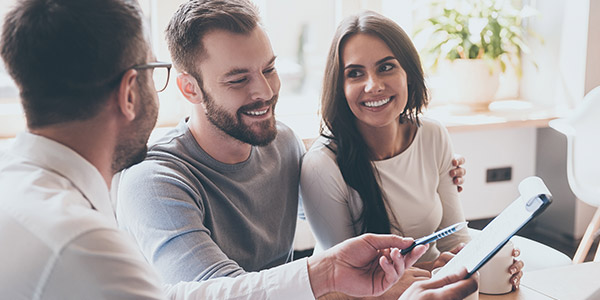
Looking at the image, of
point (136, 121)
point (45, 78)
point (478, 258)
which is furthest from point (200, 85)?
point (478, 258)

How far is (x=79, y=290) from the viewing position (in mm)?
778

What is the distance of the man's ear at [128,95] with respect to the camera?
3.11ft

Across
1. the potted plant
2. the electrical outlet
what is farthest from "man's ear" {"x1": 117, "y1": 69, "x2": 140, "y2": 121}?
the electrical outlet

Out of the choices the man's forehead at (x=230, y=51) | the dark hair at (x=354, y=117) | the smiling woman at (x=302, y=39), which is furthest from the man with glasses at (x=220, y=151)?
the smiling woman at (x=302, y=39)

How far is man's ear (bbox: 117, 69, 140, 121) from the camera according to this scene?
3.11ft

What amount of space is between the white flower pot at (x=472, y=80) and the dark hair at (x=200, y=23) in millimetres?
1890

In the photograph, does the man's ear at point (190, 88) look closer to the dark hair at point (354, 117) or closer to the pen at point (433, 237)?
the dark hair at point (354, 117)

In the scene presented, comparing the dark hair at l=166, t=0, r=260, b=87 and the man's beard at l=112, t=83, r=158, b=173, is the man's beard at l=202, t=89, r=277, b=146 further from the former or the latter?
the man's beard at l=112, t=83, r=158, b=173

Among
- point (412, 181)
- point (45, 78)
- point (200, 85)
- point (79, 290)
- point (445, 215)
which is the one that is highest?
point (45, 78)

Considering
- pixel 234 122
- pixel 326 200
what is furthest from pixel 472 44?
pixel 234 122

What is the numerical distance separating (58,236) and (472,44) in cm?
274

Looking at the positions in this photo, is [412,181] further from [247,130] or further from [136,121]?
[136,121]

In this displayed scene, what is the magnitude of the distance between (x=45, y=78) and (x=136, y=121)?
6.6 inches

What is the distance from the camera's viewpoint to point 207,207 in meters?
1.44
